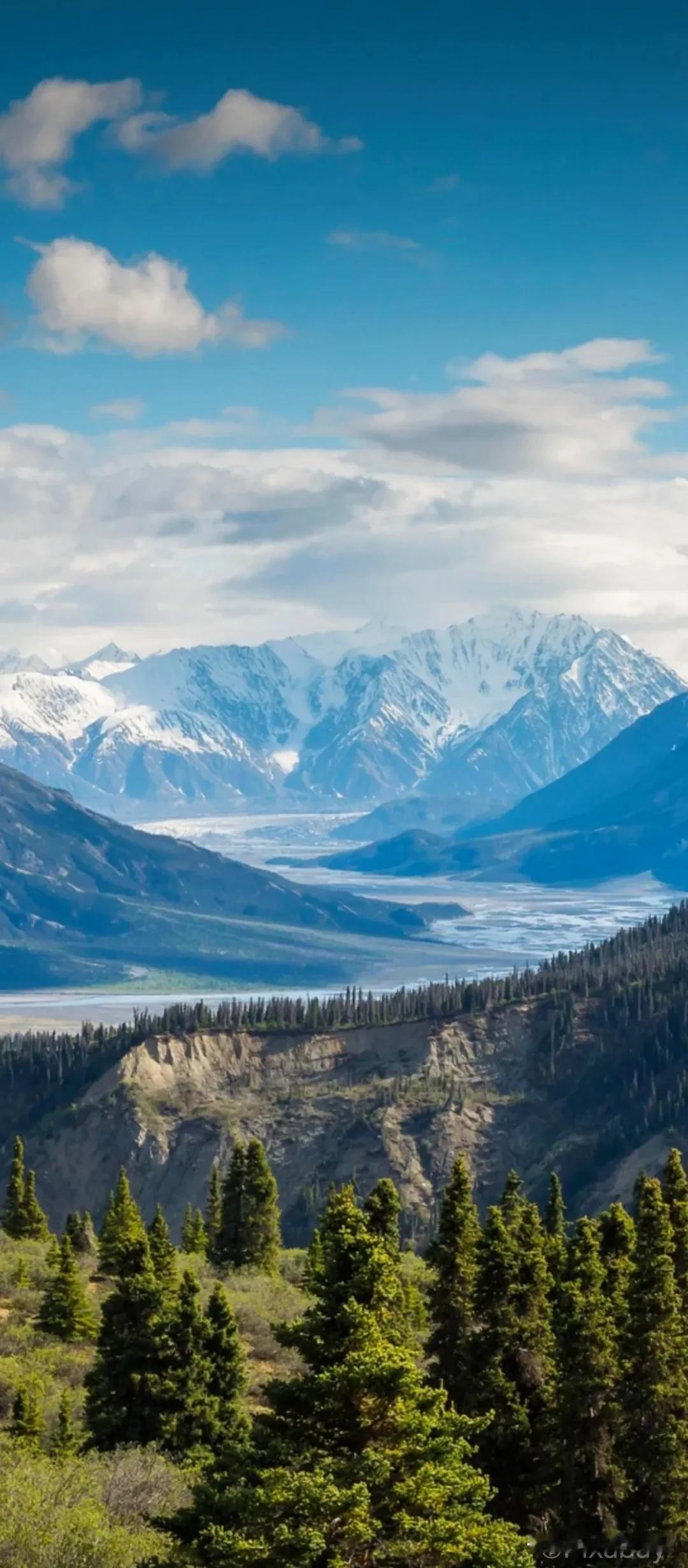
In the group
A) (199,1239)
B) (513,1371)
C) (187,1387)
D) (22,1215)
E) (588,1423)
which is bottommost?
(199,1239)

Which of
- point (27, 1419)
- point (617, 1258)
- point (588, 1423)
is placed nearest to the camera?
point (588, 1423)

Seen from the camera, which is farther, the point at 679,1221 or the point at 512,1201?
the point at 512,1201

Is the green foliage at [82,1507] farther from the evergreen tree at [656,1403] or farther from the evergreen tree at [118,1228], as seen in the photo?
the evergreen tree at [118,1228]

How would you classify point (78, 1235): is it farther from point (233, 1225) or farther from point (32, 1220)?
point (233, 1225)

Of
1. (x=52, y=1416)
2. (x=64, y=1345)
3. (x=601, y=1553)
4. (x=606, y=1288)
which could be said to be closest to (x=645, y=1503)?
(x=601, y=1553)

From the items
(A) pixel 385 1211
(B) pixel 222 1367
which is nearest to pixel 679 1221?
(B) pixel 222 1367

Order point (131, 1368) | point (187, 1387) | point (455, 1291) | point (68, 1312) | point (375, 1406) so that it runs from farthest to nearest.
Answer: point (68, 1312)
point (131, 1368)
point (187, 1387)
point (455, 1291)
point (375, 1406)

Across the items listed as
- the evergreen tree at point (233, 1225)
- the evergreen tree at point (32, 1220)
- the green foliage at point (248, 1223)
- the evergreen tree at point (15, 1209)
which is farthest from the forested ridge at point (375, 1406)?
the evergreen tree at point (15, 1209)
